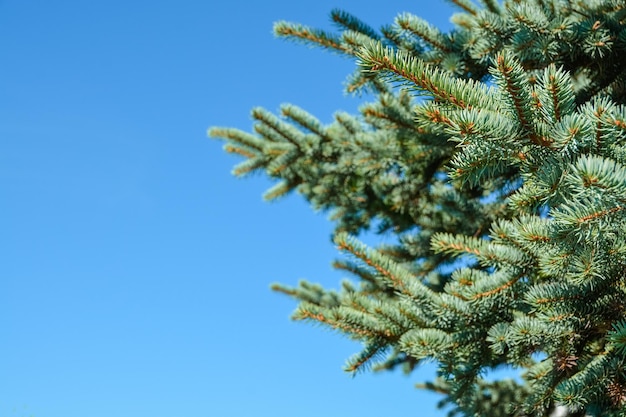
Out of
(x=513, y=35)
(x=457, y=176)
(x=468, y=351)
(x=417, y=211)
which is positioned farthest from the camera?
(x=417, y=211)

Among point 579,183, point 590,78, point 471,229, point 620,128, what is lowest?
point 579,183

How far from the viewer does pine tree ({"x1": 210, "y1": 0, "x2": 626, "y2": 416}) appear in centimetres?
150

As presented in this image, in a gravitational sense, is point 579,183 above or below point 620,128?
below

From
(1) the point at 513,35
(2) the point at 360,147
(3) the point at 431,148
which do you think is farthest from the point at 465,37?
(2) the point at 360,147

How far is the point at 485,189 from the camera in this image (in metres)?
3.84

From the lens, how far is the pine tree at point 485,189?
1500mm

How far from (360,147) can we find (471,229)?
91cm

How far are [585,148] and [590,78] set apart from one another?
1919 mm

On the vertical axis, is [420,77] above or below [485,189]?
below

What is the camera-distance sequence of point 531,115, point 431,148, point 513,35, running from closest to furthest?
point 531,115
point 513,35
point 431,148

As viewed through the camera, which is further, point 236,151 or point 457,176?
point 236,151

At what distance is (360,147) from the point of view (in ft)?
12.5

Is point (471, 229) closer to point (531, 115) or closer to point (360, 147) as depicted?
point (360, 147)

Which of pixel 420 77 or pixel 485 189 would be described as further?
pixel 485 189
